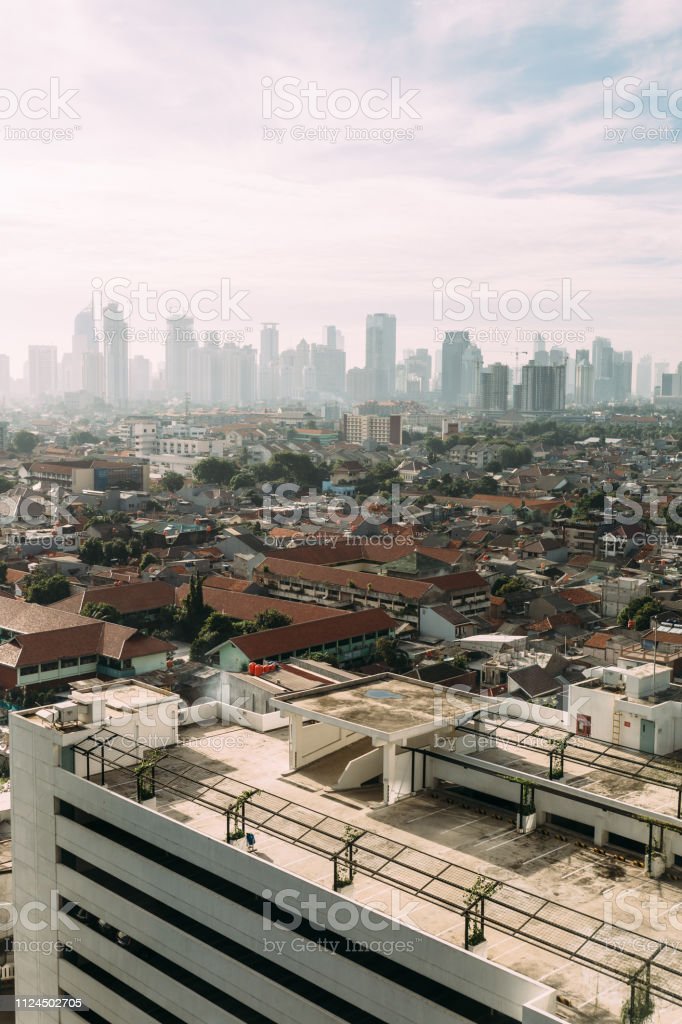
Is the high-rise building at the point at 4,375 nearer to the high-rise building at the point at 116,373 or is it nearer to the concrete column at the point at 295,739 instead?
the high-rise building at the point at 116,373

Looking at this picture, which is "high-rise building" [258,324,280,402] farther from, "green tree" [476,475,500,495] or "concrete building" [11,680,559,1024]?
"concrete building" [11,680,559,1024]

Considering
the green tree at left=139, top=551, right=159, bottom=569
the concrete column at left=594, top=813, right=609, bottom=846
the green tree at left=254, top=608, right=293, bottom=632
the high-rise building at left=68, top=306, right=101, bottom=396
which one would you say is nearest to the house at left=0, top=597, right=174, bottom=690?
the green tree at left=254, top=608, right=293, bottom=632

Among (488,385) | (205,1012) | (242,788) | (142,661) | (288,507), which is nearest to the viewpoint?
(205,1012)

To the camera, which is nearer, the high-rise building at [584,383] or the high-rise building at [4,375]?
the high-rise building at [584,383]

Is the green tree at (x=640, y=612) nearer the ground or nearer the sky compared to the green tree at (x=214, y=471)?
nearer the ground

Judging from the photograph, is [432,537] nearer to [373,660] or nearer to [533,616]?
[533,616]

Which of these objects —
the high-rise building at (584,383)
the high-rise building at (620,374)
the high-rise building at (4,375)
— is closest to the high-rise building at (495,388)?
the high-rise building at (584,383)

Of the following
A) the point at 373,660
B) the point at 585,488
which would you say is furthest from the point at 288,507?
the point at 373,660
